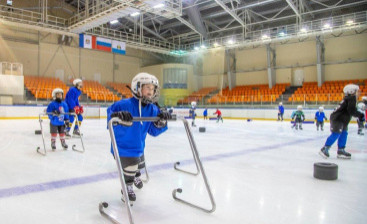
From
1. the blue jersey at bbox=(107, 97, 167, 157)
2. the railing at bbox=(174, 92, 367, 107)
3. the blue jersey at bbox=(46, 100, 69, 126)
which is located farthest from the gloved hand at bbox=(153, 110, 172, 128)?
the railing at bbox=(174, 92, 367, 107)

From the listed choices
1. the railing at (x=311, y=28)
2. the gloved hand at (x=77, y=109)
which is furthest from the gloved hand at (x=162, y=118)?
the railing at (x=311, y=28)

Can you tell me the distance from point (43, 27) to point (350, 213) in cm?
1825

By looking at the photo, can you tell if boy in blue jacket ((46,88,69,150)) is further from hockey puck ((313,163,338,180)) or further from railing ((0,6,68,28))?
railing ((0,6,68,28))

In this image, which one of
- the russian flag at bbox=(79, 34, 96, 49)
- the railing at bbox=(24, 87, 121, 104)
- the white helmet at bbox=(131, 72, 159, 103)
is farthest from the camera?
the russian flag at bbox=(79, 34, 96, 49)

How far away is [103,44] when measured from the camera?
58.7 feet

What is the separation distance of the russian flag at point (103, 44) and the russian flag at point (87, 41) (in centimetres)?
24

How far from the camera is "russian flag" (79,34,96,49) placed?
17.2 metres

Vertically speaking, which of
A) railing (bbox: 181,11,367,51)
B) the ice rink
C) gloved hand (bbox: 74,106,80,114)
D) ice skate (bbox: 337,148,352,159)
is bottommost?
the ice rink

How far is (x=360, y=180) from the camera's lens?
315cm

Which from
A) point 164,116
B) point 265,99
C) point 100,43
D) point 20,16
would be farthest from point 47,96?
point 164,116

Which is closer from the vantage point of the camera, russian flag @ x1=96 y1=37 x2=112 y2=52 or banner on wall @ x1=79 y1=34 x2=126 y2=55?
banner on wall @ x1=79 y1=34 x2=126 y2=55

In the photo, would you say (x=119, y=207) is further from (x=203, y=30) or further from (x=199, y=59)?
(x=199, y=59)

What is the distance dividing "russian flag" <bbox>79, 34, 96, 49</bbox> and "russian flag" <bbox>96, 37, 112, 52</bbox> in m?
0.24

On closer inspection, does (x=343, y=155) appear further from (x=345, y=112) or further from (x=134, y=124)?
(x=134, y=124)
